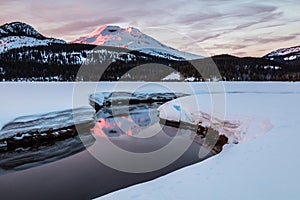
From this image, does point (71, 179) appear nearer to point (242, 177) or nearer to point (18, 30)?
point (242, 177)

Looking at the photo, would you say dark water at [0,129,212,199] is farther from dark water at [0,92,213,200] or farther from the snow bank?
the snow bank

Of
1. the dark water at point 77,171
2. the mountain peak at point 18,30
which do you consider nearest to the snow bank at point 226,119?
the dark water at point 77,171

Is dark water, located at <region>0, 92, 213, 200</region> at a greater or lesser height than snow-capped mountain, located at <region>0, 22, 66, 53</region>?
lesser

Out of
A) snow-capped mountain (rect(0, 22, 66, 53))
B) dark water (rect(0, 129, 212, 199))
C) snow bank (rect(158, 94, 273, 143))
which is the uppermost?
snow-capped mountain (rect(0, 22, 66, 53))

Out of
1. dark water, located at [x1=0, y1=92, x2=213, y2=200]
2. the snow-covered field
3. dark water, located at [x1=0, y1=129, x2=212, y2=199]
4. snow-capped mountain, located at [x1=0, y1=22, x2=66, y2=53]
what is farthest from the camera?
snow-capped mountain, located at [x1=0, y1=22, x2=66, y2=53]

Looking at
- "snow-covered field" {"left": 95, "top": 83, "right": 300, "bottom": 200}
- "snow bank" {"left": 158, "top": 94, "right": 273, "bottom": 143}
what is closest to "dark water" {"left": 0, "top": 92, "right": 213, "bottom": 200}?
"snow bank" {"left": 158, "top": 94, "right": 273, "bottom": 143}

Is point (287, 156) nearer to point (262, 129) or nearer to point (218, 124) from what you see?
point (262, 129)

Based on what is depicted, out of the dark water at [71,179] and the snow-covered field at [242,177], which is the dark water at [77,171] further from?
the snow-covered field at [242,177]

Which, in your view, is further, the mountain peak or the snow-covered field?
the mountain peak
